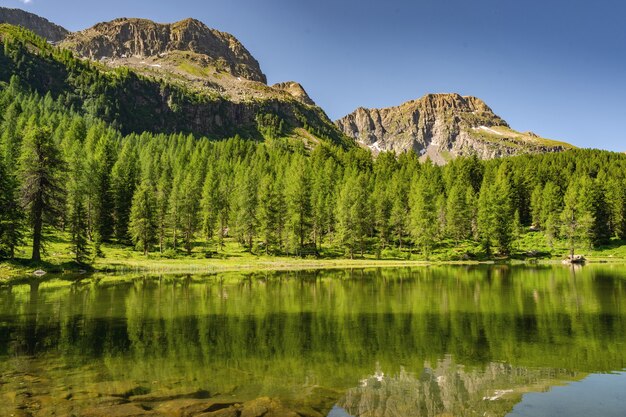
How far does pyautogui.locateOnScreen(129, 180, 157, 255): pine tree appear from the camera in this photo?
80.9m

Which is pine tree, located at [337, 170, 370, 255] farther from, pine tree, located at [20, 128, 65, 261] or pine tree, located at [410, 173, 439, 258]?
pine tree, located at [20, 128, 65, 261]

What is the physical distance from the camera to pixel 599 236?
354ft

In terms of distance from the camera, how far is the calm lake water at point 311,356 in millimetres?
12305

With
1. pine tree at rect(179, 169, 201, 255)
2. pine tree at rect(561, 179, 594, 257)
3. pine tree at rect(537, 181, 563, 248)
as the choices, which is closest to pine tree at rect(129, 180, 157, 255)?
pine tree at rect(179, 169, 201, 255)

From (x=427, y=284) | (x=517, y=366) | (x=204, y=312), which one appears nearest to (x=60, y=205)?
(x=204, y=312)

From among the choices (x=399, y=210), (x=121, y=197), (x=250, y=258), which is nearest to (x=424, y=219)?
(x=399, y=210)

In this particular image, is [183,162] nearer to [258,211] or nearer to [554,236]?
[258,211]

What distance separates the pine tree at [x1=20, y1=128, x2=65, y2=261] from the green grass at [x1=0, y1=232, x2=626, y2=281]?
16.2ft

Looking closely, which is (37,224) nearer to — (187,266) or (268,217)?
(187,266)

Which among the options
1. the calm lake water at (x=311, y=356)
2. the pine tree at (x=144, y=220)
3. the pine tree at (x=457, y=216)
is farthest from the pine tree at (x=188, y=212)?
the pine tree at (x=457, y=216)

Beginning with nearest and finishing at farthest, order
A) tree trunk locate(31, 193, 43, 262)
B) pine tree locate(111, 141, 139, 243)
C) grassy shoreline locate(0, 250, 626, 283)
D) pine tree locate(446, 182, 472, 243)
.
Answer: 1. grassy shoreline locate(0, 250, 626, 283)
2. tree trunk locate(31, 193, 43, 262)
3. pine tree locate(111, 141, 139, 243)
4. pine tree locate(446, 182, 472, 243)

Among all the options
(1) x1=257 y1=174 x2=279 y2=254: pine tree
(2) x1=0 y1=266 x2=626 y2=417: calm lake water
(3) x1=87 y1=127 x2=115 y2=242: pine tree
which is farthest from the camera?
(1) x1=257 y1=174 x2=279 y2=254: pine tree

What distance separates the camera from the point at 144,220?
3182 inches

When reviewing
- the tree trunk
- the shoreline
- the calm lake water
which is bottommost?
the calm lake water
